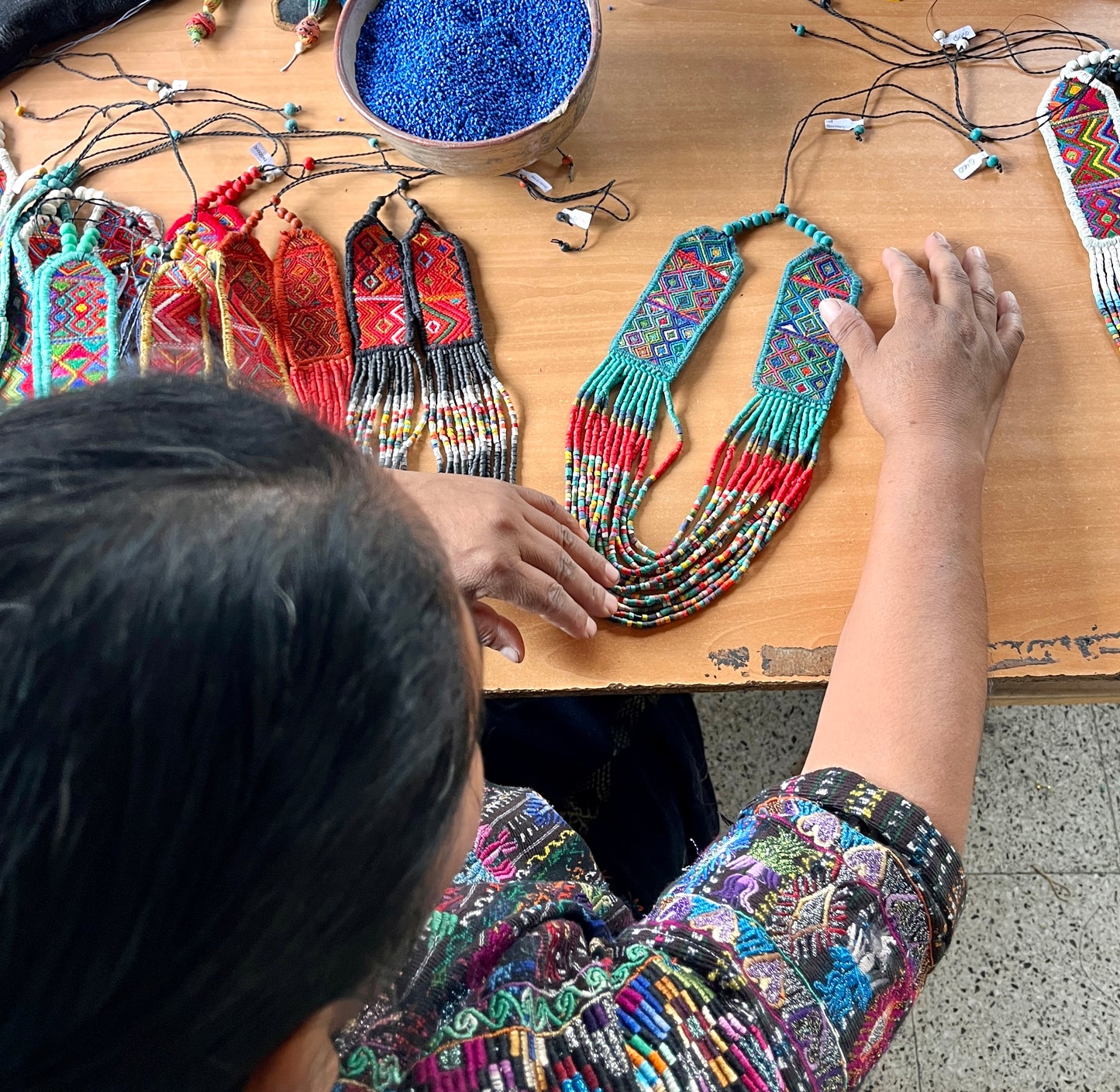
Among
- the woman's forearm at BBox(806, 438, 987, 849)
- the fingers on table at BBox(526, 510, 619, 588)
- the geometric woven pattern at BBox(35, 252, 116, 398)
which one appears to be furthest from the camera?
the geometric woven pattern at BBox(35, 252, 116, 398)

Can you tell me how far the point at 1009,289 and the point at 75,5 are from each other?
1.12m

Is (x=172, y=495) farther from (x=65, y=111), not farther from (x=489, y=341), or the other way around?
(x=65, y=111)

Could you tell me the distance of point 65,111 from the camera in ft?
3.34

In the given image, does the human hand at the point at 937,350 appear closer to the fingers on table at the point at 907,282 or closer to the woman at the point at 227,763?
the fingers on table at the point at 907,282

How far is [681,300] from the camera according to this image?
90 centimetres

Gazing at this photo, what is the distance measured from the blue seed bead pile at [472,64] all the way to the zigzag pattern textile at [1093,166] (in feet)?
1.73

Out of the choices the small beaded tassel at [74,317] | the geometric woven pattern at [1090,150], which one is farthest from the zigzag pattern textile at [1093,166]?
the small beaded tassel at [74,317]

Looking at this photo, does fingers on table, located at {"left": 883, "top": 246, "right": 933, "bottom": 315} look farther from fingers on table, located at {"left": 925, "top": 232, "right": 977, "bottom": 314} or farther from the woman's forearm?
the woman's forearm

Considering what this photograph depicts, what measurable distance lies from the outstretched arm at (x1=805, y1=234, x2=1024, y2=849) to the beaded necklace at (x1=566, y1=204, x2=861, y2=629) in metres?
0.05

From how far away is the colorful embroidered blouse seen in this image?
1.69ft

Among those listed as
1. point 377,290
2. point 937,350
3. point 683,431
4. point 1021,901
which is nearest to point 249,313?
point 377,290

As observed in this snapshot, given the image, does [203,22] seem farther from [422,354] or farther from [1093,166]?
[1093,166]

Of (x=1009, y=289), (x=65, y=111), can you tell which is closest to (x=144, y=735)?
(x=1009, y=289)

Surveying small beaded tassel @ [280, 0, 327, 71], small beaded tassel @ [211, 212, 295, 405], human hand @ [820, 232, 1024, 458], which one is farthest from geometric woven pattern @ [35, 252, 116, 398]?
human hand @ [820, 232, 1024, 458]
